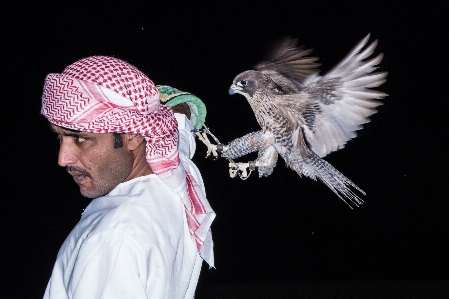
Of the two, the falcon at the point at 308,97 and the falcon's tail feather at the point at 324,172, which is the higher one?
the falcon at the point at 308,97

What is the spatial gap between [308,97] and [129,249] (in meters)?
0.49

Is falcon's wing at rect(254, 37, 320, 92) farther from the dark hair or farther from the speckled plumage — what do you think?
the dark hair

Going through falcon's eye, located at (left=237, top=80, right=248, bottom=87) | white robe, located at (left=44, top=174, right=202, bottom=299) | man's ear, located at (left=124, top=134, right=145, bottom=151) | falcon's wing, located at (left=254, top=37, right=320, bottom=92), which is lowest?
white robe, located at (left=44, top=174, right=202, bottom=299)

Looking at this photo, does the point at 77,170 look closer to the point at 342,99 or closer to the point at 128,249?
the point at 128,249

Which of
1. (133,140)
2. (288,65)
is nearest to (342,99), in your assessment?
(288,65)

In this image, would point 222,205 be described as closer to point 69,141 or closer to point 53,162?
point 53,162

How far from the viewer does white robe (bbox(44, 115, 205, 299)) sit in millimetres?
773

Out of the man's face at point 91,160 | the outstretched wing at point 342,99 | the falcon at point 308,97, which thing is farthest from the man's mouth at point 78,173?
the outstretched wing at point 342,99

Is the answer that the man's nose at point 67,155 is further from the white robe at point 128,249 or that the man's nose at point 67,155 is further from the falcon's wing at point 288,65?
the falcon's wing at point 288,65

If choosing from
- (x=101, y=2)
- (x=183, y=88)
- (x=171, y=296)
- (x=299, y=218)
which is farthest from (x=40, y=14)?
(x=299, y=218)

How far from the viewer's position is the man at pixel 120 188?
0.79 m

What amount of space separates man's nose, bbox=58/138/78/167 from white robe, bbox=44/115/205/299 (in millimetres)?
111

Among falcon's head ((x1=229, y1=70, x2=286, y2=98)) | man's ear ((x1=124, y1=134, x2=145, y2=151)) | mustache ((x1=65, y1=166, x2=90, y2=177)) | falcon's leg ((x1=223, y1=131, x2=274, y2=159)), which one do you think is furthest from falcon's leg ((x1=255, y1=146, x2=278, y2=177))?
mustache ((x1=65, y1=166, x2=90, y2=177))

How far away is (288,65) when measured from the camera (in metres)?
1.00
